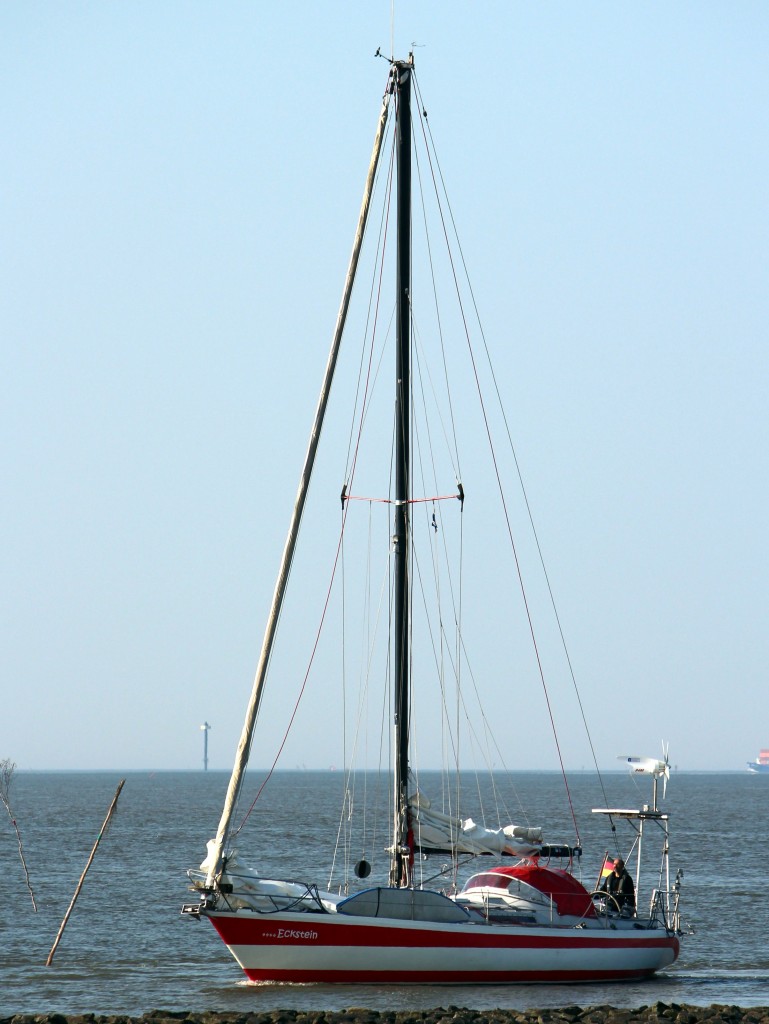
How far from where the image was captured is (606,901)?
35781 mm

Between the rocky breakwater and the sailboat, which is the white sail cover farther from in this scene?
the rocky breakwater

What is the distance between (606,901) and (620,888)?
515 millimetres

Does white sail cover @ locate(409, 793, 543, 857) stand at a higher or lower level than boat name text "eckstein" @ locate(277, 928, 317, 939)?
higher

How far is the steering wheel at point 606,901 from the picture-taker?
3556 cm

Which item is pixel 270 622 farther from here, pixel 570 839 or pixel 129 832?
pixel 129 832

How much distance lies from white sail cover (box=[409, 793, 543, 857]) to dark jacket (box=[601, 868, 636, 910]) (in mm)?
2131

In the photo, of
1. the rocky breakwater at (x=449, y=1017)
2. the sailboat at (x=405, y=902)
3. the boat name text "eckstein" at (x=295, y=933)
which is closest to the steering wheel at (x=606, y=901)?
the sailboat at (x=405, y=902)

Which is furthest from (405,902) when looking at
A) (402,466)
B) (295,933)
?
(402,466)

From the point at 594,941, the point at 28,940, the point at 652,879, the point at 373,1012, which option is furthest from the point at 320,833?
the point at 373,1012

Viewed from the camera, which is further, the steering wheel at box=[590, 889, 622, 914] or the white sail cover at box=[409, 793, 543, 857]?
the steering wheel at box=[590, 889, 622, 914]

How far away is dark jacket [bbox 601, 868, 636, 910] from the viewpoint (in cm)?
3594

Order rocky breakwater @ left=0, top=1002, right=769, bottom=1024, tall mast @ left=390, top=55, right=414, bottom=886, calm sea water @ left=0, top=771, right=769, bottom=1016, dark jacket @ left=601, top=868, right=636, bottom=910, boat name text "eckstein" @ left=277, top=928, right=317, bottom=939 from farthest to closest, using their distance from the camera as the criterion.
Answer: dark jacket @ left=601, top=868, right=636, bottom=910 → tall mast @ left=390, top=55, right=414, bottom=886 → calm sea water @ left=0, top=771, right=769, bottom=1016 → boat name text "eckstein" @ left=277, top=928, right=317, bottom=939 → rocky breakwater @ left=0, top=1002, right=769, bottom=1024

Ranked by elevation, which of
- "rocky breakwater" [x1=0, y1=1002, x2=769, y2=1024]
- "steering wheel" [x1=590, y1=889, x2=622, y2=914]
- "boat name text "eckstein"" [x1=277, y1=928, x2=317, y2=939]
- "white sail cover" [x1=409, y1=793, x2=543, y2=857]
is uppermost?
"white sail cover" [x1=409, y1=793, x2=543, y2=857]

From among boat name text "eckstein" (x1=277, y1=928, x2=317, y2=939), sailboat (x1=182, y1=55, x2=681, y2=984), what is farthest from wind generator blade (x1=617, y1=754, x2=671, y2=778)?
boat name text "eckstein" (x1=277, y1=928, x2=317, y2=939)
